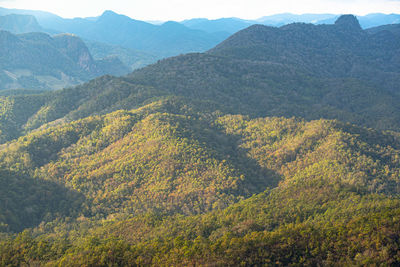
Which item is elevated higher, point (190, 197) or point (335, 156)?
point (335, 156)

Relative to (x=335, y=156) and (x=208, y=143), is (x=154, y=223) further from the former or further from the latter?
(x=335, y=156)

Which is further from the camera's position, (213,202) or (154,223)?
(213,202)

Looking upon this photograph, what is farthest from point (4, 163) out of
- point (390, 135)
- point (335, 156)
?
point (390, 135)

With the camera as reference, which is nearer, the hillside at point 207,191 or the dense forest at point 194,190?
the dense forest at point 194,190

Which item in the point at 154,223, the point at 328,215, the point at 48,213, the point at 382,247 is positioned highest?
the point at 382,247

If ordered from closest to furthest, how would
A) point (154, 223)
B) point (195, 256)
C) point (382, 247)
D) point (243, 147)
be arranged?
point (382, 247), point (195, 256), point (154, 223), point (243, 147)

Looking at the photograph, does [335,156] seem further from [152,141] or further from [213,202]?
[152,141]

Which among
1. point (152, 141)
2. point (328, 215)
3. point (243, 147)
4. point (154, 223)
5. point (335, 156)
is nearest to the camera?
point (328, 215)

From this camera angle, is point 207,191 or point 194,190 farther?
point 207,191

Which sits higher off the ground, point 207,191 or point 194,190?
point 194,190

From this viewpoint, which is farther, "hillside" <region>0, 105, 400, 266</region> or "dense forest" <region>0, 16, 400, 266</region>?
"hillside" <region>0, 105, 400, 266</region>
